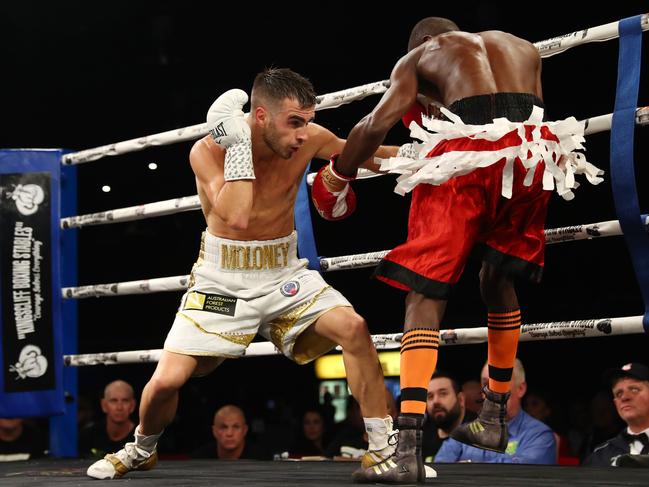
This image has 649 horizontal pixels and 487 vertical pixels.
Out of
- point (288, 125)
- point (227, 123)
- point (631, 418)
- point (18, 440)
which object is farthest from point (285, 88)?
point (18, 440)

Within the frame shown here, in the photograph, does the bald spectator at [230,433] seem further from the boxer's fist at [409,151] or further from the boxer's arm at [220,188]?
the boxer's fist at [409,151]

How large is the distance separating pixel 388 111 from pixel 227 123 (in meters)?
0.47

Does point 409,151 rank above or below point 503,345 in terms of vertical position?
above

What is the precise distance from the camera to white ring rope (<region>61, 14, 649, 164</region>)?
233 cm

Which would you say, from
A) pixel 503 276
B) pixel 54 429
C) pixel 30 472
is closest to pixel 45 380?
pixel 54 429

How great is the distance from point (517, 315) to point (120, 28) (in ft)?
22.4

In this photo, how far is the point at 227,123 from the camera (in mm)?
2334

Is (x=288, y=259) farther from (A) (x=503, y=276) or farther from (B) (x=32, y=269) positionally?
(B) (x=32, y=269)

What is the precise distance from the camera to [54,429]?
3453mm

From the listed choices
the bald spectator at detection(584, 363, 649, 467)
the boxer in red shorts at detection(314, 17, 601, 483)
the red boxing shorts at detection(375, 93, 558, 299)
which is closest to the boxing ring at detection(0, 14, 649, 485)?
the boxer in red shorts at detection(314, 17, 601, 483)

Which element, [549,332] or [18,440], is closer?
[549,332]

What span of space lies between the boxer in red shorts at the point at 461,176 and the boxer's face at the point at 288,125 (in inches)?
11.0

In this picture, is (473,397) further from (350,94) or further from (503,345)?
(503,345)

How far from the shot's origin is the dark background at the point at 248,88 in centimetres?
769
